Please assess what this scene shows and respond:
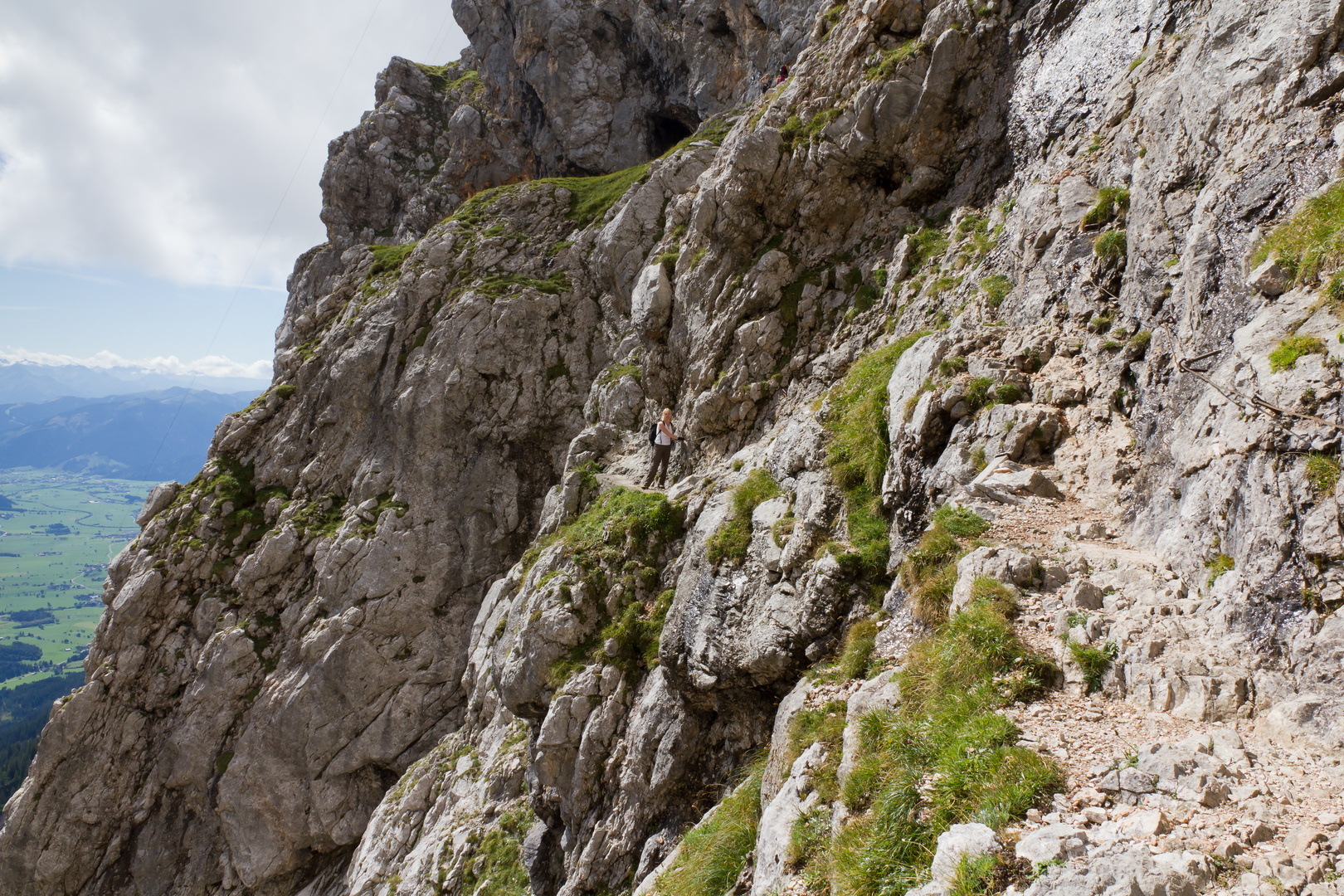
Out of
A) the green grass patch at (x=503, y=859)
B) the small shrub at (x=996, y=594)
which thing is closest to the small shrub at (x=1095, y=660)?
Answer: the small shrub at (x=996, y=594)

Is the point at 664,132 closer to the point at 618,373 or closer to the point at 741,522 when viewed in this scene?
the point at 618,373

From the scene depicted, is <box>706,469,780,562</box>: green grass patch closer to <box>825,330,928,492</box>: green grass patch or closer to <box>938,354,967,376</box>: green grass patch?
<box>825,330,928,492</box>: green grass patch

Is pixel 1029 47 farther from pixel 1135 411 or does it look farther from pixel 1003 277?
pixel 1135 411

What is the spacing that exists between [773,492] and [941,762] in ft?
24.8

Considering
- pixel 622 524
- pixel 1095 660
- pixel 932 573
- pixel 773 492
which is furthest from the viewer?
pixel 622 524

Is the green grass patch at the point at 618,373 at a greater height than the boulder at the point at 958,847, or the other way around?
the green grass patch at the point at 618,373

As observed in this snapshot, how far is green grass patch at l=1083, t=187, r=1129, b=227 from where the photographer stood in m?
10.6

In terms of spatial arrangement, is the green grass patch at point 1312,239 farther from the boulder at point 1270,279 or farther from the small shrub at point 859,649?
the small shrub at point 859,649

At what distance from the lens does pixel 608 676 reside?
1479cm

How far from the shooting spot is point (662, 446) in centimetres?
2023

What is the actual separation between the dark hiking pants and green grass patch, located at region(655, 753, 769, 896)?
38.7 feet

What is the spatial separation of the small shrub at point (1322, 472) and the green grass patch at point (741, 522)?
26.7ft

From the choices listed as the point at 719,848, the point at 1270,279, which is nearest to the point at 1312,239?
the point at 1270,279

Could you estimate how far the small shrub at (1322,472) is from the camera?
5289 millimetres
